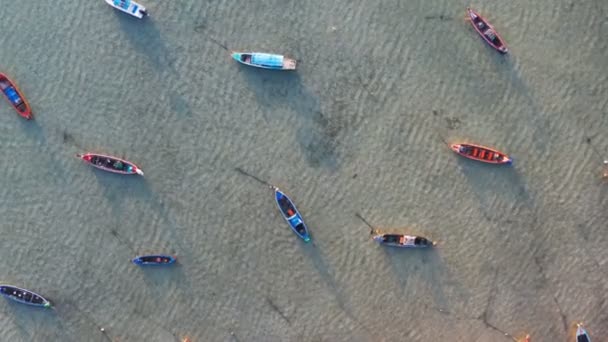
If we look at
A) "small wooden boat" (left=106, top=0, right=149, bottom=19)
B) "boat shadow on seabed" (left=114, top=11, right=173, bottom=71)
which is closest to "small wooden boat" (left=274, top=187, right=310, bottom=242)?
"boat shadow on seabed" (left=114, top=11, right=173, bottom=71)

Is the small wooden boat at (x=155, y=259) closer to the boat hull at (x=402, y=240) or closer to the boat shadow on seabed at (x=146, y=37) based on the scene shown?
the boat shadow on seabed at (x=146, y=37)

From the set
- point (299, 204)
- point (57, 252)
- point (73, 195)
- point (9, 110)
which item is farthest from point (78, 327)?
point (299, 204)

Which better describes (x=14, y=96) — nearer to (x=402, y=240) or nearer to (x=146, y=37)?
(x=146, y=37)

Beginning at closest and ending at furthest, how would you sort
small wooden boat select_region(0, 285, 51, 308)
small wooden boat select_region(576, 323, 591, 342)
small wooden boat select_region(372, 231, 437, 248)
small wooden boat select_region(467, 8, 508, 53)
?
small wooden boat select_region(467, 8, 508, 53) → small wooden boat select_region(372, 231, 437, 248) → small wooden boat select_region(0, 285, 51, 308) → small wooden boat select_region(576, 323, 591, 342)

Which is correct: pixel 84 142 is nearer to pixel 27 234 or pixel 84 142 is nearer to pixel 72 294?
pixel 27 234

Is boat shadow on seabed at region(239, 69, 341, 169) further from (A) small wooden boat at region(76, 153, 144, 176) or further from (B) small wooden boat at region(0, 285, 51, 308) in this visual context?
(B) small wooden boat at region(0, 285, 51, 308)

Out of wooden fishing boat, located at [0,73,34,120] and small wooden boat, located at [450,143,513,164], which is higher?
small wooden boat, located at [450,143,513,164]
